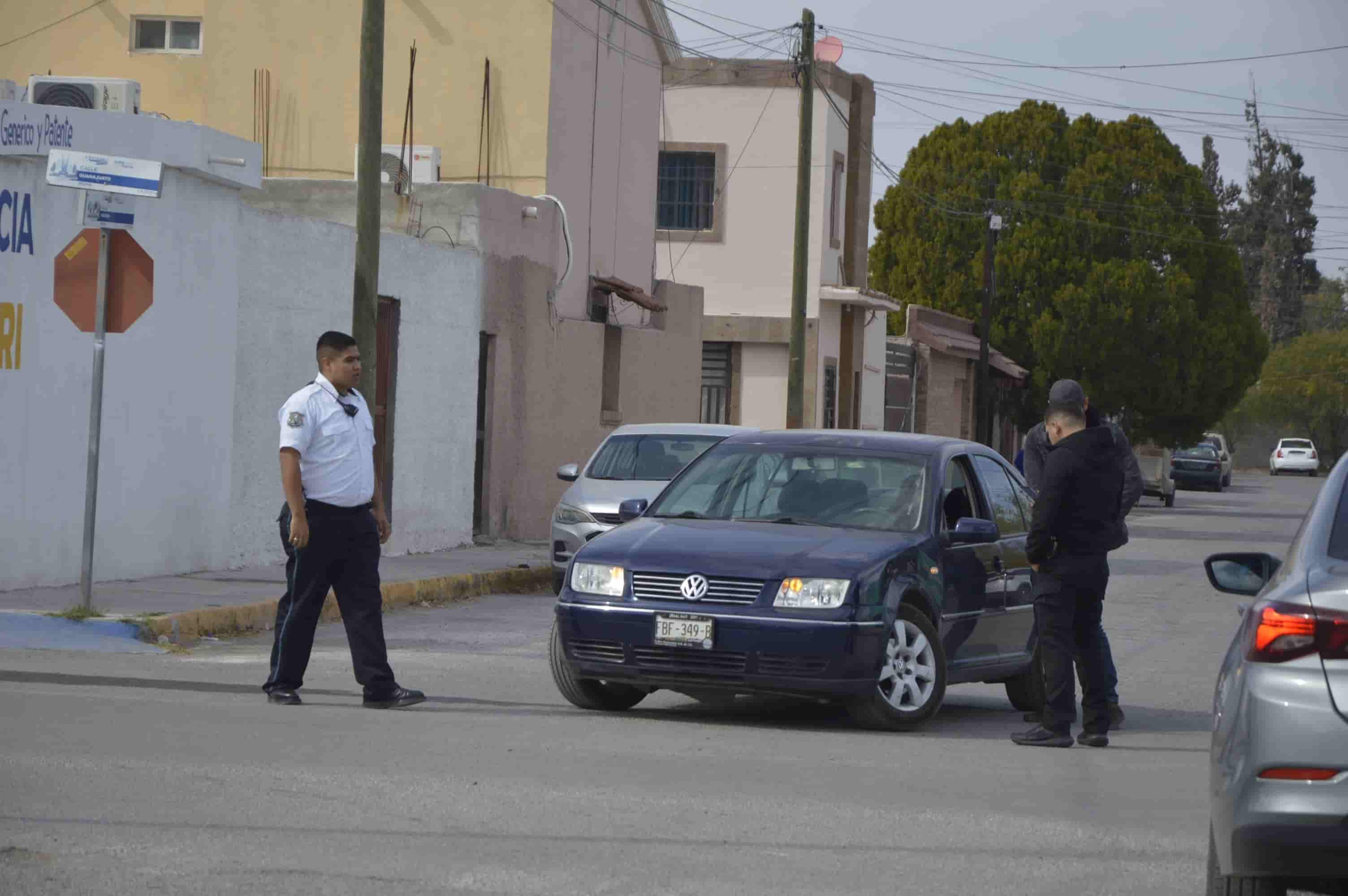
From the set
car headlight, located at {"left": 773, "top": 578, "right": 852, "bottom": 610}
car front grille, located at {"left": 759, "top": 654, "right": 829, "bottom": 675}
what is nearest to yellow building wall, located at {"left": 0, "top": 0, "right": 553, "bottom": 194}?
car headlight, located at {"left": 773, "top": 578, "right": 852, "bottom": 610}

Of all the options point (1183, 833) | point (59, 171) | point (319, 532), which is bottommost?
point (1183, 833)

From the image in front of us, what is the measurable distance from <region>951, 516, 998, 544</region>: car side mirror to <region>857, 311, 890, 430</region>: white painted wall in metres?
32.2

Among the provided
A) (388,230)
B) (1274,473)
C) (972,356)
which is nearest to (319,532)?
(388,230)

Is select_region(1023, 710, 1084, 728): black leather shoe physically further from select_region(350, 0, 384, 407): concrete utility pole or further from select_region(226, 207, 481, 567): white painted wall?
select_region(226, 207, 481, 567): white painted wall

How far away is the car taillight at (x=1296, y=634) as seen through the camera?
193 inches

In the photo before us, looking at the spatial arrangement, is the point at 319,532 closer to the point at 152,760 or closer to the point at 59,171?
the point at 152,760

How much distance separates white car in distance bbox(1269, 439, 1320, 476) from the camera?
8294cm

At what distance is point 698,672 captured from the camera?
9438mm

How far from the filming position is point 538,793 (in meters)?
7.59

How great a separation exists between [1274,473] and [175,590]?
7706 centimetres

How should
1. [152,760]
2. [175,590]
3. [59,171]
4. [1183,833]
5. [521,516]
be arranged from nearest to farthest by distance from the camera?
[1183,833]
[152,760]
[59,171]
[175,590]
[521,516]

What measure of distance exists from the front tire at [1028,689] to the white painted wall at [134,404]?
22.6ft

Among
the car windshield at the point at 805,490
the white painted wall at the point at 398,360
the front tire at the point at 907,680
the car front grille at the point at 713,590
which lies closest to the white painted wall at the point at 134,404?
the white painted wall at the point at 398,360

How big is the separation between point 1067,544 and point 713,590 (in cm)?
176
